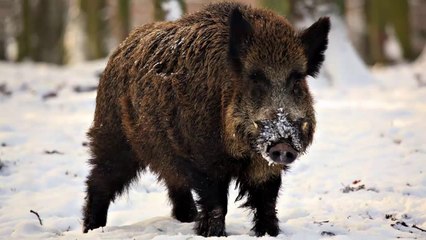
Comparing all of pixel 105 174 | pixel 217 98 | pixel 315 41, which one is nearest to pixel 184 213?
pixel 105 174

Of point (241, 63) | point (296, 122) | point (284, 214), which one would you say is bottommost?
point (284, 214)

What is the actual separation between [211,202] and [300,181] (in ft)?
8.77

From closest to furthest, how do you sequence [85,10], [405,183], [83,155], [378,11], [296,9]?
[405,183] → [83,155] → [296,9] → [378,11] → [85,10]

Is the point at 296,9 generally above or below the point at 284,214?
above

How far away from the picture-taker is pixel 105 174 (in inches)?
287

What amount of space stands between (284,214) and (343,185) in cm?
105

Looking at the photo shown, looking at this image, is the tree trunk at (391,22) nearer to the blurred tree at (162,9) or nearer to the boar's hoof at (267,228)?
the blurred tree at (162,9)

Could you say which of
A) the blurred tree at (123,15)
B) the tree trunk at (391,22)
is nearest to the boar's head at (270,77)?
the blurred tree at (123,15)

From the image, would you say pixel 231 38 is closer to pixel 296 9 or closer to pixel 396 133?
pixel 396 133

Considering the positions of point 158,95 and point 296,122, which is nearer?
point 296,122

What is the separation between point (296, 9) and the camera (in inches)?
A: 611

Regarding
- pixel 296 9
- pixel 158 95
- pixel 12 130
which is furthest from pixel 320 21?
pixel 296 9

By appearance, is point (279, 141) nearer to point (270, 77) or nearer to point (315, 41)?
point (270, 77)

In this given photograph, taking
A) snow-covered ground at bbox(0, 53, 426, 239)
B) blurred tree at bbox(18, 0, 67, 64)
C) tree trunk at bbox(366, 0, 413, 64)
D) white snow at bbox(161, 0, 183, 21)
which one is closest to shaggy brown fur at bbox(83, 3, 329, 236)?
snow-covered ground at bbox(0, 53, 426, 239)
